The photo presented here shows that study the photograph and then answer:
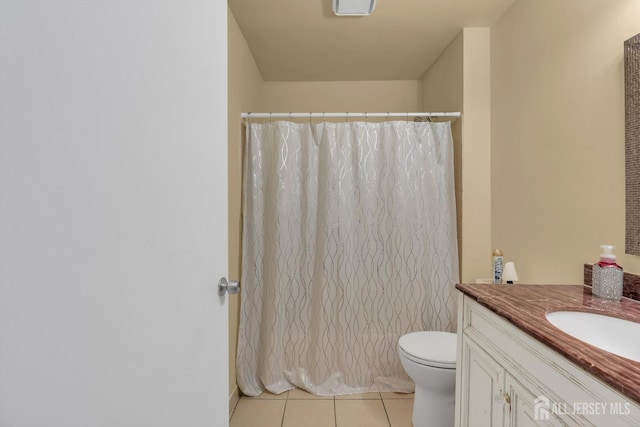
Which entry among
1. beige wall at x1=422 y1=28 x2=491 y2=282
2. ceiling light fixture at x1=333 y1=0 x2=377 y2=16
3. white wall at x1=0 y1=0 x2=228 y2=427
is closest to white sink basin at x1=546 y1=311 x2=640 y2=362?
white wall at x1=0 y1=0 x2=228 y2=427

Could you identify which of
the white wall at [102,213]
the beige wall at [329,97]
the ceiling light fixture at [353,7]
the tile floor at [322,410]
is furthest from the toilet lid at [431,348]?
the beige wall at [329,97]

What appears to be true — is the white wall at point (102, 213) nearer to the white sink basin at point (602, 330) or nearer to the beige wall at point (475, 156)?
the white sink basin at point (602, 330)

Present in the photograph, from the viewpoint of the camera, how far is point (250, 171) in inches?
81.3

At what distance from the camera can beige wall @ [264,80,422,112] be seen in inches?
120

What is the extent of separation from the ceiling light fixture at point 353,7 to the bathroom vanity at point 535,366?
1.58 metres

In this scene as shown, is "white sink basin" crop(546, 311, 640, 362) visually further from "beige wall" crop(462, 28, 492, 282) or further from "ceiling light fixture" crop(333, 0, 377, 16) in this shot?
"ceiling light fixture" crop(333, 0, 377, 16)

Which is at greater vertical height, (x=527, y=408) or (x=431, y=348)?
(x=527, y=408)

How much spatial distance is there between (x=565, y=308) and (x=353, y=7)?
5.86 feet

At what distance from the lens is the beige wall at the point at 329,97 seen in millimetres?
3041

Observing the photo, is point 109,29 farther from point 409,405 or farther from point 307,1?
point 409,405

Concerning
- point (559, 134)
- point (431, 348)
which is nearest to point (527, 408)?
point (431, 348)

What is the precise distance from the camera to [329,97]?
3.06m

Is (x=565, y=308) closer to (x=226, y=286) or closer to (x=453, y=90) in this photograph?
(x=226, y=286)

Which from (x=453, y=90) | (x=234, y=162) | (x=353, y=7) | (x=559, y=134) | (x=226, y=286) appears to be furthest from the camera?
(x=453, y=90)
